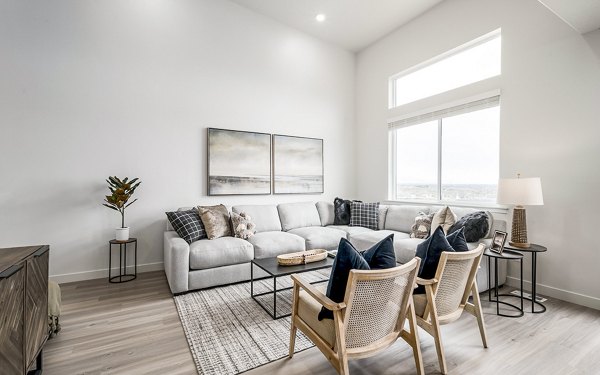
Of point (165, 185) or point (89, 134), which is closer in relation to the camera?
point (89, 134)

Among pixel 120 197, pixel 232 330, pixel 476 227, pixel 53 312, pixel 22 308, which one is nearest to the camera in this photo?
pixel 22 308

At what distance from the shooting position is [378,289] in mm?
1471

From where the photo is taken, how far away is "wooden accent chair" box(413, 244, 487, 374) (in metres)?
1.75

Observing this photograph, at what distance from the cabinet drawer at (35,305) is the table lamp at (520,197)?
148 inches

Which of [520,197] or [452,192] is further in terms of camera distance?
[452,192]

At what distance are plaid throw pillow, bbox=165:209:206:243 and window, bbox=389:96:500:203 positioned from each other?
3325mm

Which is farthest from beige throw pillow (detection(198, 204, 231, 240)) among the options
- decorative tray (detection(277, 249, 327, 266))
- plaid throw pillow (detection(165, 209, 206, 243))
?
decorative tray (detection(277, 249, 327, 266))

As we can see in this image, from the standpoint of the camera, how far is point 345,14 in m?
4.48

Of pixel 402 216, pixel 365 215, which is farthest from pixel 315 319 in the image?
pixel 365 215

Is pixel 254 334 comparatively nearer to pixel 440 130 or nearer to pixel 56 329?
pixel 56 329

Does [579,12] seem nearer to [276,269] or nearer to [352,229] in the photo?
[352,229]

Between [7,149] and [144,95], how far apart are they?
155 cm

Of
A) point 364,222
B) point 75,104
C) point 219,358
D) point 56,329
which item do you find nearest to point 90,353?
point 56,329

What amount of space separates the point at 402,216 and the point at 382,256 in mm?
2862
